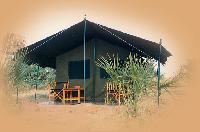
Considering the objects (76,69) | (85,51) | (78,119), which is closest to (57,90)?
(76,69)

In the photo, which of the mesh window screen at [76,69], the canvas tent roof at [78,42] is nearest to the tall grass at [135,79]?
the canvas tent roof at [78,42]

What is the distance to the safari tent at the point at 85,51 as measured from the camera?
11219 mm

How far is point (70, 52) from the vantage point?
13398 mm

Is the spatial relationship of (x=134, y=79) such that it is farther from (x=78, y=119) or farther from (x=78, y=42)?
(x=78, y=42)

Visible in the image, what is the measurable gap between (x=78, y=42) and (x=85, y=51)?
19.0 inches

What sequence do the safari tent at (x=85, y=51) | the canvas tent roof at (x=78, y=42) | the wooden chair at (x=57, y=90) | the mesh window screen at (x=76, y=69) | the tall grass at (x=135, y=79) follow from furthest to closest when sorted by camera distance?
1. the mesh window screen at (x=76, y=69)
2. the wooden chair at (x=57, y=90)
3. the safari tent at (x=85, y=51)
4. the canvas tent roof at (x=78, y=42)
5. the tall grass at (x=135, y=79)

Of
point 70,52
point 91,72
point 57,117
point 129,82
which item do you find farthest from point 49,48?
point 129,82

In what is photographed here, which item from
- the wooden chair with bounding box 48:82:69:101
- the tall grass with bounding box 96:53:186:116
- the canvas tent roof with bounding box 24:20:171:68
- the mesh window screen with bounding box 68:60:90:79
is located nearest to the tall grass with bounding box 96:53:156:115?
the tall grass with bounding box 96:53:186:116

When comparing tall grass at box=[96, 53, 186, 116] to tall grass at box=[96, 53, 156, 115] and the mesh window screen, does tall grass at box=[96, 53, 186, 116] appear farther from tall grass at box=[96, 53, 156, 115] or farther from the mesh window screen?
the mesh window screen

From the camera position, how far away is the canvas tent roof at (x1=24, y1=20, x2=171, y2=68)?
34.8 ft

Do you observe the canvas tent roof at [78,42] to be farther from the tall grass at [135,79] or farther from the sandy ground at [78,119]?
the tall grass at [135,79]

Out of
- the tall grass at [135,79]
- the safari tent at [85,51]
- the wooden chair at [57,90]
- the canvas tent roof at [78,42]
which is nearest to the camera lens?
the tall grass at [135,79]

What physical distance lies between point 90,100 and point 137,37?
3768 mm

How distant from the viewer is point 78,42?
12828mm
